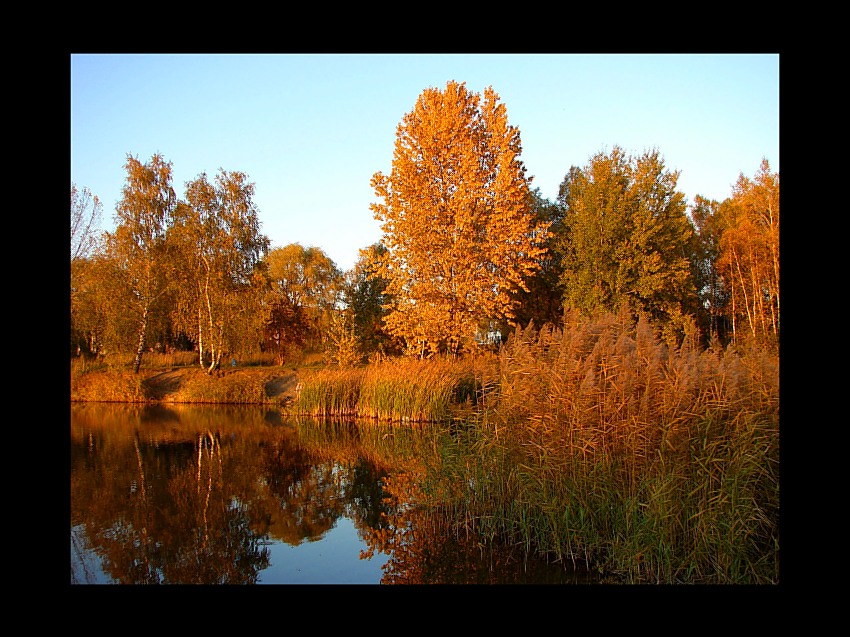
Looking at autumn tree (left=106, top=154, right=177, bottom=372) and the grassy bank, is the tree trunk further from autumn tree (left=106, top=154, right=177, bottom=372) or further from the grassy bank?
the grassy bank

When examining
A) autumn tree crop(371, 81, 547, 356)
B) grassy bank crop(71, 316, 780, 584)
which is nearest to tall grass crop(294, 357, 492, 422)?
autumn tree crop(371, 81, 547, 356)

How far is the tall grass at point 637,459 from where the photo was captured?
5453 millimetres

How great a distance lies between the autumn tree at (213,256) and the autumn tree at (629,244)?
1581 cm

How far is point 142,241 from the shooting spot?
30.3 m

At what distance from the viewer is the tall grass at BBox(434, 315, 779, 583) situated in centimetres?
545

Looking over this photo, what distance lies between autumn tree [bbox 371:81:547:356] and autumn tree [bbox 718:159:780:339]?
521 inches

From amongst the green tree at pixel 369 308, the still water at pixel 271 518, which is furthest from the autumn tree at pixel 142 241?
the still water at pixel 271 518

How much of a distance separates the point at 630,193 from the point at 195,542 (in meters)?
26.4

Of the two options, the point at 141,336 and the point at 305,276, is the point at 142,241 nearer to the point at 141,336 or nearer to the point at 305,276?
the point at 141,336
